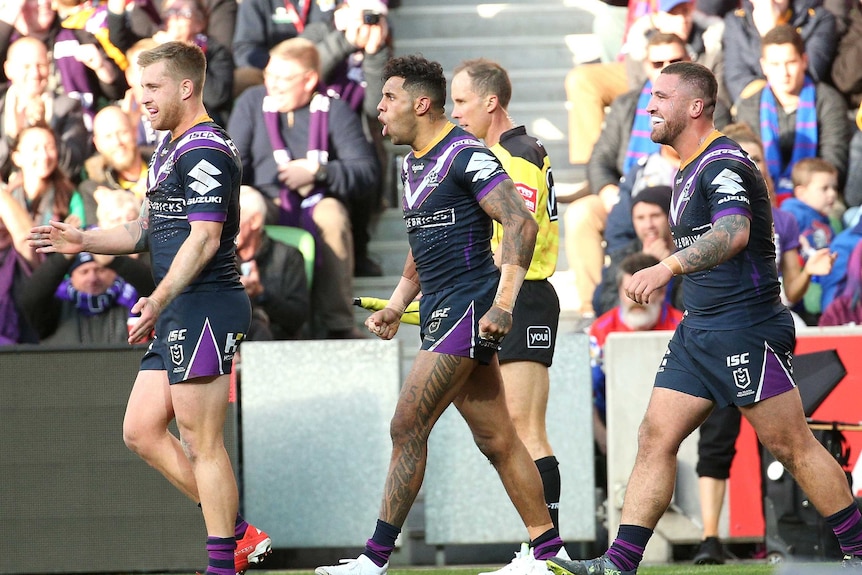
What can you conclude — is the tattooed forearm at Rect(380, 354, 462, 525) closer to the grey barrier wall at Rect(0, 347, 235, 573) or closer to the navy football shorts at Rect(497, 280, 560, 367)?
the navy football shorts at Rect(497, 280, 560, 367)

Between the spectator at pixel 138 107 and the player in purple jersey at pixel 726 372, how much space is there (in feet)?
21.0

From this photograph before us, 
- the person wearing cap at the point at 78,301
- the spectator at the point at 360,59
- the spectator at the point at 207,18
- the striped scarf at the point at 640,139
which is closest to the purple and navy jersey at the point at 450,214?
the person wearing cap at the point at 78,301

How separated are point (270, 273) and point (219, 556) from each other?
429 centimetres

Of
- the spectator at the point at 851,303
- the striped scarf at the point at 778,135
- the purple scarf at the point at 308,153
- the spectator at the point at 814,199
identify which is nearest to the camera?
the spectator at the point at 851,303

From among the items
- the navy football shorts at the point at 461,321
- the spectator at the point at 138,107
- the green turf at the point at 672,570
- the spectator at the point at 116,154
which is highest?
the spectator at the point at 138,107

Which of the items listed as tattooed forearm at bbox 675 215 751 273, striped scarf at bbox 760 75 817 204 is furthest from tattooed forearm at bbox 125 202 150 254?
striped scarf at bbox 760 75 817 204

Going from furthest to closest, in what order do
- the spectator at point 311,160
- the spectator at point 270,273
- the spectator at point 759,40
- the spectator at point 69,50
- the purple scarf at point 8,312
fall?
the spectator at point 69,50 → the spectator at point 759,40 → the spectator at point 311,160 → the purple scarf at point 8,312 → the spectator at point 270,273

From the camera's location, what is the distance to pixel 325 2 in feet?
41.9

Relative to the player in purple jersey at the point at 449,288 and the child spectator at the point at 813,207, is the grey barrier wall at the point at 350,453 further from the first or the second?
the child spectator at the point at 813,207

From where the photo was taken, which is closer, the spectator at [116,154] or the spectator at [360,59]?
the spectator at [116,154]

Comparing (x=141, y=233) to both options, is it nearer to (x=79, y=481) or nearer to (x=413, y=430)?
(x=413, y=430)

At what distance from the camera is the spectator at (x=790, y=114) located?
38.1ft

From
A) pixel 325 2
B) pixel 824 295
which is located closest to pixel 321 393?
pixel 824 295

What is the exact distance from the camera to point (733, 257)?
614 cm
